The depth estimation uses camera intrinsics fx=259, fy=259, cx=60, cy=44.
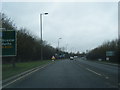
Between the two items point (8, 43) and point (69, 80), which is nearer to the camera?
point (69, 80)

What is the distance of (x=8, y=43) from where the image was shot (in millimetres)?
29031

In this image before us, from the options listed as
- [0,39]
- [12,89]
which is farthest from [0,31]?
[12,89]

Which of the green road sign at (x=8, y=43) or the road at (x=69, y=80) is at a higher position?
the green road sign at (x=8, y=43)

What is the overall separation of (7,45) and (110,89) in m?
18.1

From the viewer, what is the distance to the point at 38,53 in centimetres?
8631

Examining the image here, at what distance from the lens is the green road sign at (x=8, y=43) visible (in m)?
29.0

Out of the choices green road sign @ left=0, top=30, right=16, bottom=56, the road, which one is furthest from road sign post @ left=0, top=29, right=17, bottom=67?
the road

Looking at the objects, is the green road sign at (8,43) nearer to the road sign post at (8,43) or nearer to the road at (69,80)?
the road sign post at (8,43)

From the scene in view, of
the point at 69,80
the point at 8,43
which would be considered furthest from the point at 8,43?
the point at 69,80

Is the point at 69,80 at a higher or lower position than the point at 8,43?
lower

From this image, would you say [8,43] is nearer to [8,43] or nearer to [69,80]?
[8,43]

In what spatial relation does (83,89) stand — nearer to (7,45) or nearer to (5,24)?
(7,45)

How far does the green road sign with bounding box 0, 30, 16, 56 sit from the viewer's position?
28953 mm

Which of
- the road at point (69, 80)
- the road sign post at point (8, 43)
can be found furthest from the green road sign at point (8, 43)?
the road at point (69, 80)
